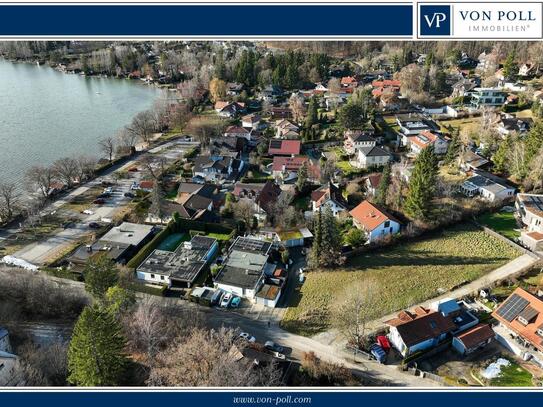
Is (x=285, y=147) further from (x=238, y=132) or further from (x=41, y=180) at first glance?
(x=41, y=180)

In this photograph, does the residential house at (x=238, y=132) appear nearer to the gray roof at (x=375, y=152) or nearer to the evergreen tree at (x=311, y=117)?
the evergreen tree at (x=311, y=117)

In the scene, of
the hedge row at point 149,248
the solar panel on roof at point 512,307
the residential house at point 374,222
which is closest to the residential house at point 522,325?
the solar panel on roof at point 512,307

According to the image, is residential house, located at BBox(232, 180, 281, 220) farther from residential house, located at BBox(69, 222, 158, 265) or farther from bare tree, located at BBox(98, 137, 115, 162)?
bare tree, located at BBox(98, 137, 115, 162)

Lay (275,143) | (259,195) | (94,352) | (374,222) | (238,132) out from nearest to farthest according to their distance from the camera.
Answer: (94,352), (374,222), (259,195), (275,143), (238,132)

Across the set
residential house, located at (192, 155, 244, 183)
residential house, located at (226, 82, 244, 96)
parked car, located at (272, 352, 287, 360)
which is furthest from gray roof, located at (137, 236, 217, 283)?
residential house, located at (226, 82, 244, 96)

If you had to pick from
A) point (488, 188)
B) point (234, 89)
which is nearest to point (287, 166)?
point (488, 188)

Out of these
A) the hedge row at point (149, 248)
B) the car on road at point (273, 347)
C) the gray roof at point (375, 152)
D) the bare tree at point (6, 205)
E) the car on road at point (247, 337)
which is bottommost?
the car on road at point (273, 347)

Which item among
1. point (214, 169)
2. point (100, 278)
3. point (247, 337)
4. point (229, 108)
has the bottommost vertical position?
point (247, 337)
